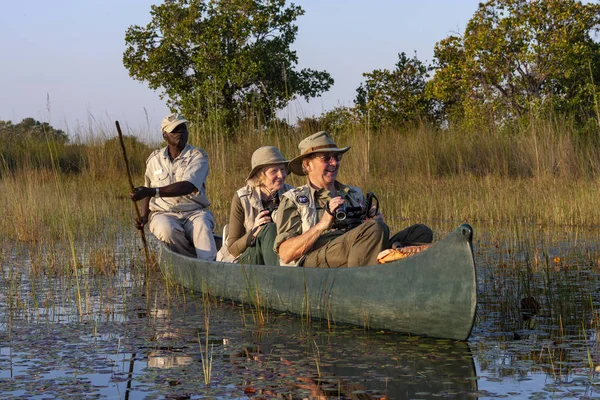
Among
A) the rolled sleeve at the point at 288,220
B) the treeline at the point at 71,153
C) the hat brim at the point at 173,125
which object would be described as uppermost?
the treeline at the point at 71,153

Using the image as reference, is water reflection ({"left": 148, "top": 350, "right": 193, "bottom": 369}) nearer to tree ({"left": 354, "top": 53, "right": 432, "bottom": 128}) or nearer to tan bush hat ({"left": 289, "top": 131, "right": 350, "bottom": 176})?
tan bush hat ({"left": 289, "top": 131, "right": 350, "bottom": 176})

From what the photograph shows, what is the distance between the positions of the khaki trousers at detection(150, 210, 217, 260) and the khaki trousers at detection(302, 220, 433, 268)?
212 centimetres

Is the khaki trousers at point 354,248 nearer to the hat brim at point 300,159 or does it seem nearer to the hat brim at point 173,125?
the hat brim at point 300,159

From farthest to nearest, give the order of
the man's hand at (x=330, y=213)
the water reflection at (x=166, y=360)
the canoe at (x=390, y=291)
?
1. the man's hand at (x=330, y=213)
2. the canoe at (x=390, y=291)
3. the water reflection at (x=166, y=360)

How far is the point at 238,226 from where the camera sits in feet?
25.7

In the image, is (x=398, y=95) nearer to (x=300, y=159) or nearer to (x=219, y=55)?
(x=219, y=55)

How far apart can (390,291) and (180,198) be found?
3399 mm

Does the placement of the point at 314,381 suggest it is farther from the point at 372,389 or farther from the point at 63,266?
the point at 63,266

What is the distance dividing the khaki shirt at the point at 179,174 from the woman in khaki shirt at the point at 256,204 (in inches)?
36.0

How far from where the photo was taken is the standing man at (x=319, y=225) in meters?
6.33

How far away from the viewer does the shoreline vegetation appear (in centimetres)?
1242

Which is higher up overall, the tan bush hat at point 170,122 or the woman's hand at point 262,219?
the tan bush hat at point 170,122

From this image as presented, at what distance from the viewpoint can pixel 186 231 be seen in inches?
344

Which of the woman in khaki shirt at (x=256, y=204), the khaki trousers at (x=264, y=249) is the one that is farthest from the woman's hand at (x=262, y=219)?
the khaki trousers at (x=264, y=249)
